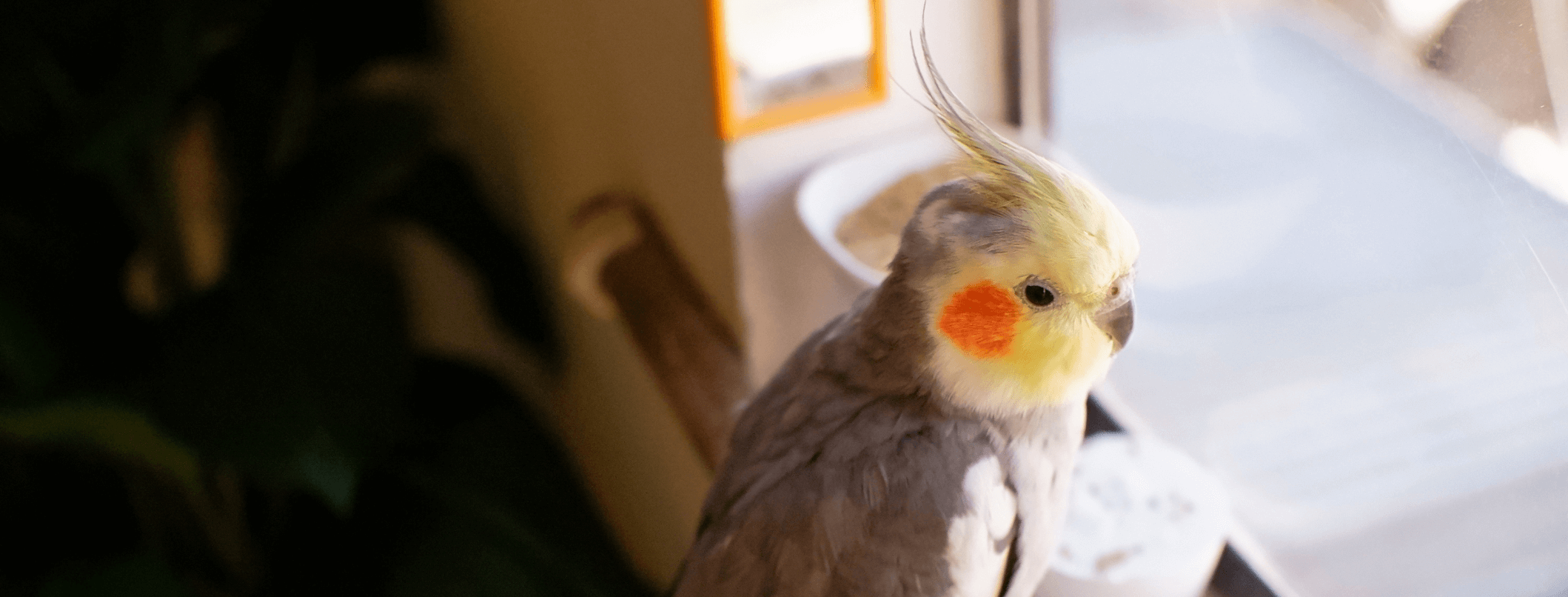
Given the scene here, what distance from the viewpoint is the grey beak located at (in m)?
0.42

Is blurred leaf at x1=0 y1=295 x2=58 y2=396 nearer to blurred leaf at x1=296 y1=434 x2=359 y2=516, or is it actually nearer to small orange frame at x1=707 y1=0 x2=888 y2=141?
blurred leaf at x1=296 y1=434 x2=359 y2=516

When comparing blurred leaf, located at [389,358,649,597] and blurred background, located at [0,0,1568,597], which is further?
blurred leaf, located at [389,358,649,597]

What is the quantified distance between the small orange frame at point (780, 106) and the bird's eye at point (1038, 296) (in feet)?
0.91

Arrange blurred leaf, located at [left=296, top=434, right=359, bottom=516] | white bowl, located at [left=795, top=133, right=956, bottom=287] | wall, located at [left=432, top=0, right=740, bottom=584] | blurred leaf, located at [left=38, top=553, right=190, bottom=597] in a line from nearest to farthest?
white bowl, located at [left=795, top=133, right=956, bottom=287]
wall, located at [left=432, top=0, right=740, bottom=584]
blurred leaf, located at [left=296, top=434, right=359, bottom=516]
blurred leaf, located at [left=38, top=553, right=190, bottom=597]

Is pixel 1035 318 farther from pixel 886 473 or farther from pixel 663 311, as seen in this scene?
pixel 663 311

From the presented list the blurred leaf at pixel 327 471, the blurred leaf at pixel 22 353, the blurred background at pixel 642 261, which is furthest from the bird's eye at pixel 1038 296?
the blurred leaf at pixel 22 353

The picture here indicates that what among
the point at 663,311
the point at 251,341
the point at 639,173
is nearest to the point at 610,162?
the point at 639,173

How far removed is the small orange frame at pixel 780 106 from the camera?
0.66 meters

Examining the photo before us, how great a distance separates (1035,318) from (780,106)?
0.32 m

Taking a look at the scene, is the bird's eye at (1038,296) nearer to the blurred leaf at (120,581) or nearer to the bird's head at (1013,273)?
the bird's head at (1013,273)

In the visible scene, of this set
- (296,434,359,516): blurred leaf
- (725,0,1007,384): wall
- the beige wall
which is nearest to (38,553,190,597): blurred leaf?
(296,434,359,516): blurred leaf

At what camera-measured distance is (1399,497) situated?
591 millimetres

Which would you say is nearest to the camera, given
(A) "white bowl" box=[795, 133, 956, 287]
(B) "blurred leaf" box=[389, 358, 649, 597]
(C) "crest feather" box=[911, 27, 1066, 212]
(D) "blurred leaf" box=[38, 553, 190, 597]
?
(C) "crest feather" box=[911, 27, 1066, 212]

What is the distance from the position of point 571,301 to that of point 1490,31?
1117mm
